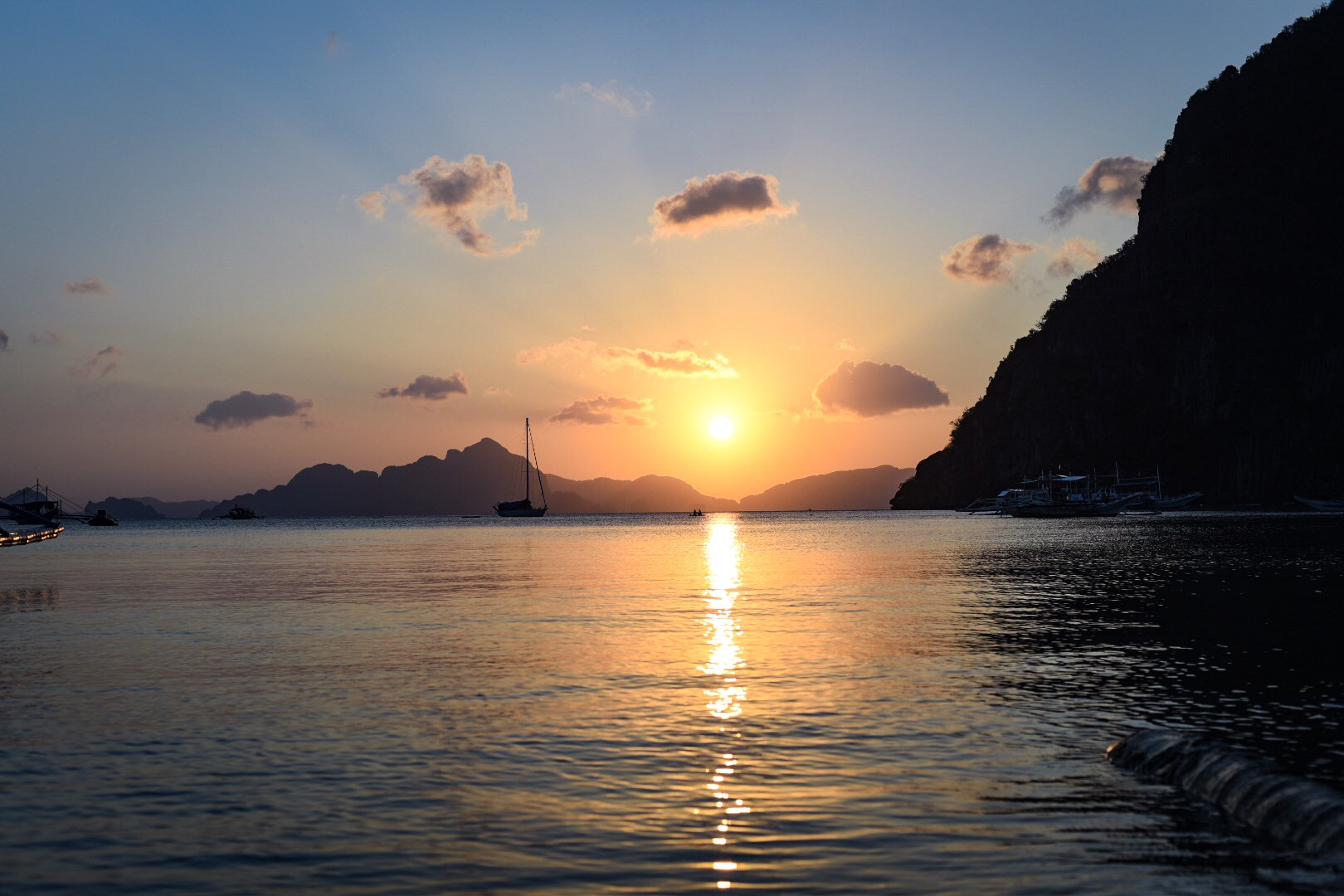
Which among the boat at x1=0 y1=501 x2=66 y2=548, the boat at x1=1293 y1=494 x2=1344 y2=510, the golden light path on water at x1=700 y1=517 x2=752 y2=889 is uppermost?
the boat at x1=0 y1=501 x2=66 y2=548

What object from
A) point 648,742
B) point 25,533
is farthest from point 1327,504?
point 25,533

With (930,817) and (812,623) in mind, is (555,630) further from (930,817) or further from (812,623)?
(930,817)

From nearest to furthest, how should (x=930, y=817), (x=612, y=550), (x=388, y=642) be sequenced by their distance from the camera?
(x=930, y=817), (x=388, y=642), (x=612, y=550)

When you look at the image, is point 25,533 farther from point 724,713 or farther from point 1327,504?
point 1327,504

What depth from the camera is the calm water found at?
10938 millimetres

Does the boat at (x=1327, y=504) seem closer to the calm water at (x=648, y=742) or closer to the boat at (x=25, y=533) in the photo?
the calm water at (x=648, y=742)

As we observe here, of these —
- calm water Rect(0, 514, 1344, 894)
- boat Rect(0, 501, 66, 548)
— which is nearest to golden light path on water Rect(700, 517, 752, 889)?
calm water Rect(0, 514, 1344, 894)

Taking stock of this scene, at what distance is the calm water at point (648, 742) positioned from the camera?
10938mm

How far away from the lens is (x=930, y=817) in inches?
493

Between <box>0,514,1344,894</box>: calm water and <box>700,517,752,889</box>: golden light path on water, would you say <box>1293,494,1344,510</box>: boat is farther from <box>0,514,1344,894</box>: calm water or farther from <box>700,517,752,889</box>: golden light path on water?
<box>700,517,752,889</box>: golden light path on water

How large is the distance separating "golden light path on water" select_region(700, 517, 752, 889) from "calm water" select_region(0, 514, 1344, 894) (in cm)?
11

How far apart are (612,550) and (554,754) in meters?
A: 87.2

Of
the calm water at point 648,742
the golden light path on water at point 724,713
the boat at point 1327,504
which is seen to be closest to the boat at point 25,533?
the calm water at point 648,742

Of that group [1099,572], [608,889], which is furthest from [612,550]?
[608,889]
